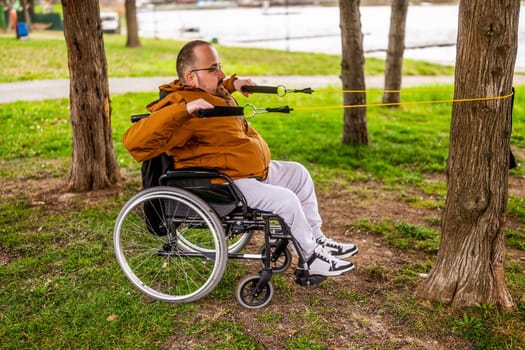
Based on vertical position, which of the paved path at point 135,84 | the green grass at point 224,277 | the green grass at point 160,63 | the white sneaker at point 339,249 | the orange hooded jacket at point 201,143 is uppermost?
the orange hooded jacket at point 201,143

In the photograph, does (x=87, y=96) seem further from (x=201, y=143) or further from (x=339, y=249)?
(x=339, y=249)

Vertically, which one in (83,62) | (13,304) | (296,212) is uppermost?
(83,62)

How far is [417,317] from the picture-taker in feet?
10.6

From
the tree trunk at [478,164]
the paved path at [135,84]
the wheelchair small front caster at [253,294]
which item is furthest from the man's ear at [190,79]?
the paved path at [135,84]

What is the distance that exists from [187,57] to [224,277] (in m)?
1.42

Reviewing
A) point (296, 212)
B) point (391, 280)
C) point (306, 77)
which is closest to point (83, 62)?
point (296, 212)

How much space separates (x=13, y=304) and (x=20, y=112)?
18.8ft

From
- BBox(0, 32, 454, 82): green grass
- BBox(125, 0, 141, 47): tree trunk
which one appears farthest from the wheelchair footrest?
BBox(125, 0, 141, 47): tree trunk

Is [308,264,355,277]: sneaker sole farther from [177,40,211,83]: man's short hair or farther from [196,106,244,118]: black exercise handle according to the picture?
[177,40,211,83]: man's short hair

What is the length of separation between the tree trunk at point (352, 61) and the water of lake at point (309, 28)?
17.4 feet

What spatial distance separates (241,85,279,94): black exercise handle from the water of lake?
8.40m

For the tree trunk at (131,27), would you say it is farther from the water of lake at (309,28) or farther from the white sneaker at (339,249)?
the white sneaker at (339,249)

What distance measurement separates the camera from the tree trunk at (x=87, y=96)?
16.8ft

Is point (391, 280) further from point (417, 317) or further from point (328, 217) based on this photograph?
point (328, 217)
